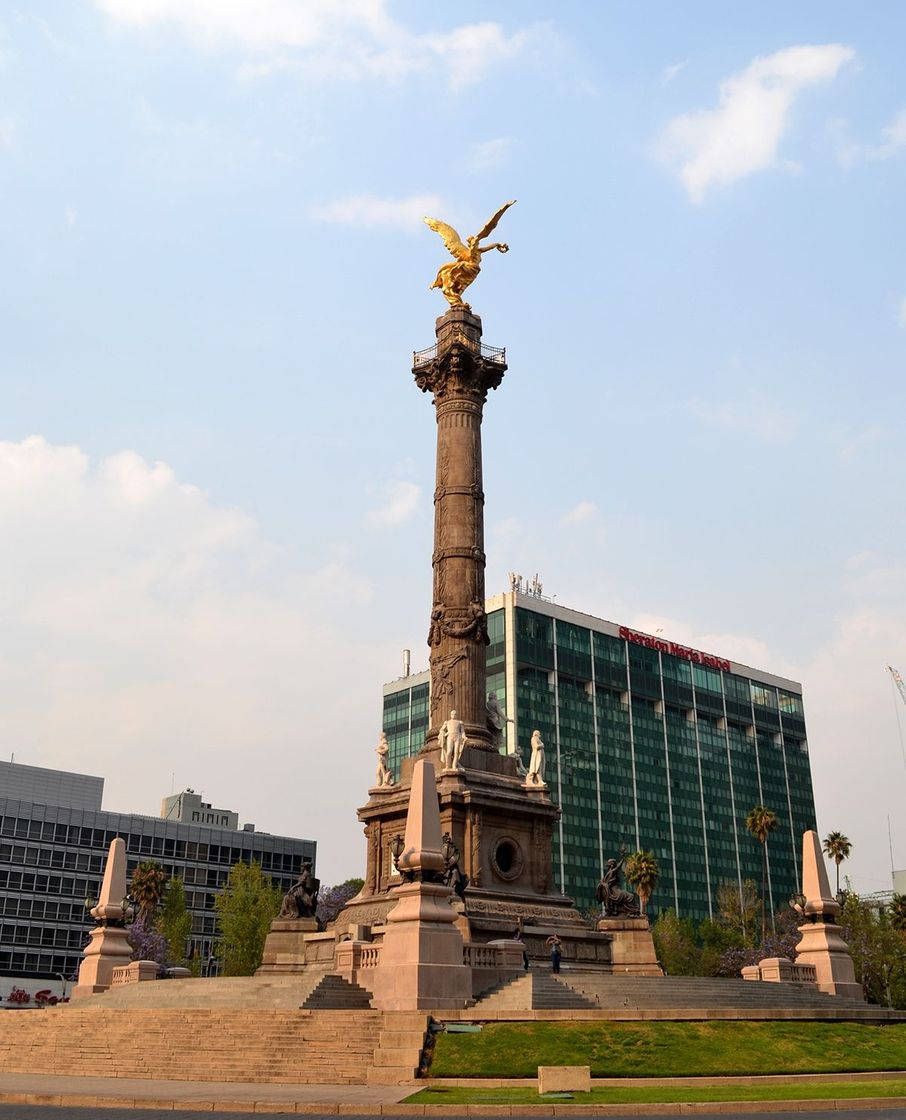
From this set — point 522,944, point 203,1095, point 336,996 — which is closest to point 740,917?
point 522,944

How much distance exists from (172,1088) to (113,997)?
564 inches

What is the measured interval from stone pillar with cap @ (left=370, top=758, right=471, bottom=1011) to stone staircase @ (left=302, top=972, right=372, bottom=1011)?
43 cm

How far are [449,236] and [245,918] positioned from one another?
4166cm

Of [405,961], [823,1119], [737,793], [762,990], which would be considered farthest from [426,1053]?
[737,793]

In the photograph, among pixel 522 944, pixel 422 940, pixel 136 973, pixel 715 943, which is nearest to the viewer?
pixel 422 940

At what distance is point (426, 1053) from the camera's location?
76.8 feet

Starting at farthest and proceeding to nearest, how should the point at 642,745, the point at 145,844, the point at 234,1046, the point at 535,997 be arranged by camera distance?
1. the point at 642,745
2. the point at 145,844
3. the point at 535,997
4. the point at 234,1046

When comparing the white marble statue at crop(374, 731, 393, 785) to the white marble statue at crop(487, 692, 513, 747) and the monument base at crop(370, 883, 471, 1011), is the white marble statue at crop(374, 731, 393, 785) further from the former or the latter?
the monument base at crop(370, 883, 471, 1011)

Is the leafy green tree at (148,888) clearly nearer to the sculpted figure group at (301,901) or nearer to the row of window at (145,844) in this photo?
the row of window at (145,844)

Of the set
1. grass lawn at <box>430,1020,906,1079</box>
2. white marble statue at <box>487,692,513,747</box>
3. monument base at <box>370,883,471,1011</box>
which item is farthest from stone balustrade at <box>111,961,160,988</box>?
grass lawn at <box>430,1020,906,1079</box>

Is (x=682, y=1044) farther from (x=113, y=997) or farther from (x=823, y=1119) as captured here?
(x=113, y=997)

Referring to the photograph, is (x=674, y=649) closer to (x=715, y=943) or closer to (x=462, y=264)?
(x=715, y=943)

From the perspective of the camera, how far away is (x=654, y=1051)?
22766mm

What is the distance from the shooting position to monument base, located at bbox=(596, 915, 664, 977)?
124ft
